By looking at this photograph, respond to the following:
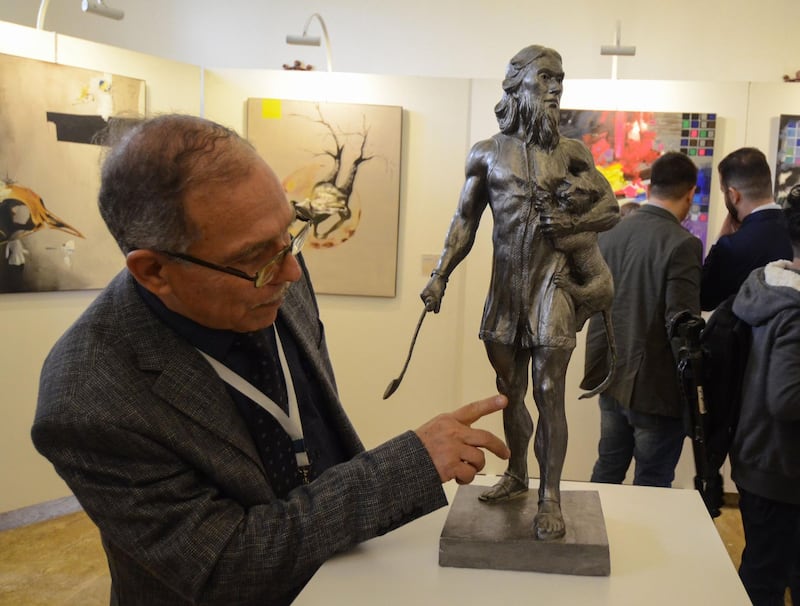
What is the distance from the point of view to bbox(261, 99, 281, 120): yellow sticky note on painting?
4.23 metres

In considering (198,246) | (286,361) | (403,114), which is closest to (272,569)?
(286,361)

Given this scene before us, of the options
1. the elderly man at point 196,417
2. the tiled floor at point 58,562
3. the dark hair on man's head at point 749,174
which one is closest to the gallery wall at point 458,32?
the dark hair on man's head at point 749,174

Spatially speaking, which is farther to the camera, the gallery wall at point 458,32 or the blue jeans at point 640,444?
the gallery wall at point 458,32

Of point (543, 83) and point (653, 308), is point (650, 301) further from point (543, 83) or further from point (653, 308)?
point (543, 83)

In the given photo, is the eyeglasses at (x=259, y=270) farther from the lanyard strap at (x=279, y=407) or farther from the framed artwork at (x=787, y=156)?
the framed artwork at (x=787, y=156)

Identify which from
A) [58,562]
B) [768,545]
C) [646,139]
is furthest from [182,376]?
[646,139]

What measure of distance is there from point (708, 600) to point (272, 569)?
0.71m

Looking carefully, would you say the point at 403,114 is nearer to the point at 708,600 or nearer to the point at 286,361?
the point at 286,361

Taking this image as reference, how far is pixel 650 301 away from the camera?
299cm

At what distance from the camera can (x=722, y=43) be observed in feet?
15.6

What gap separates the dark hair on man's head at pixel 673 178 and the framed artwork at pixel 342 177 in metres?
1.56

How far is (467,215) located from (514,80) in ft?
0.92

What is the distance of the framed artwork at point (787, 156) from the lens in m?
4.06

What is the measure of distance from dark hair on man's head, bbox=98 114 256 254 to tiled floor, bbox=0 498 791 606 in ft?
7.56
